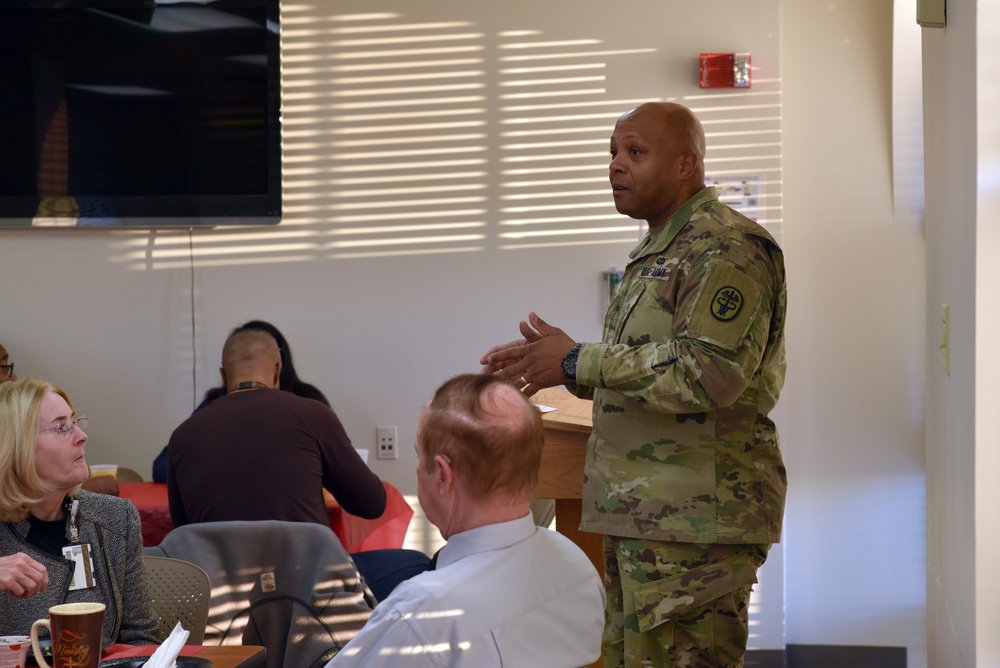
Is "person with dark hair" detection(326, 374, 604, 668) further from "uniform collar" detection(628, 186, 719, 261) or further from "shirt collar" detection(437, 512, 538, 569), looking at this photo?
"uniform collar" detection(628, 186, 719, 261)

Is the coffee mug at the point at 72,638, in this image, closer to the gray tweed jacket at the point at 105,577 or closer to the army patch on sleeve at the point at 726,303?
the gray tweed jacket at the point at 105,577

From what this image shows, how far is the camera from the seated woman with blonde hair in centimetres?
220

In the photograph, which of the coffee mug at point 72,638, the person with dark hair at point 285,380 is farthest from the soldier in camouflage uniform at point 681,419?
the person with dark hair at point 285,380

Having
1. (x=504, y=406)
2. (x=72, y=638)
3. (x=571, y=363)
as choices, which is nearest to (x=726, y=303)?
(x=571, y=363)

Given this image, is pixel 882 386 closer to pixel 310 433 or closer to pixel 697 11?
pixel 697 11

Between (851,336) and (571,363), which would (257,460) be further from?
(851,336)

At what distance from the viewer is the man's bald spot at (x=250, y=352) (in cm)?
Result: 350

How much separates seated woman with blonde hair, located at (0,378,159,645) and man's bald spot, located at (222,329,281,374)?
115cm

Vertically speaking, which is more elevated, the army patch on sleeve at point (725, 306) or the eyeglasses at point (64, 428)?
the army patch on sleeve at point (725, 306)

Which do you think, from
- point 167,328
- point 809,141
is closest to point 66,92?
point 167,328

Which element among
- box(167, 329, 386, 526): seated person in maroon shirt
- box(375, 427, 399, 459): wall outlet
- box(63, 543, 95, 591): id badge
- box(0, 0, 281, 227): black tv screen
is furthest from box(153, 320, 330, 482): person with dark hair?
box(63, 543, 95, 591): id badge

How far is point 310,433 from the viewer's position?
3.27 meters

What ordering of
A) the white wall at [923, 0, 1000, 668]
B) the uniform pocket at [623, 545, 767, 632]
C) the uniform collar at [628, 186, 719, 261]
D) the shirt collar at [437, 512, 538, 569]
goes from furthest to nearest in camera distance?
the uniform collar at [628, 186, 719, 261]
the uniform pocket at [623, 545, 767, 632]
the white wall at [923, 0, 1000, 668]
the shirt collar at [437, 512, 538, 569]

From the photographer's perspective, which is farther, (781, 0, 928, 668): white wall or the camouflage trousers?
(781, 0, 928, 668): white wall
